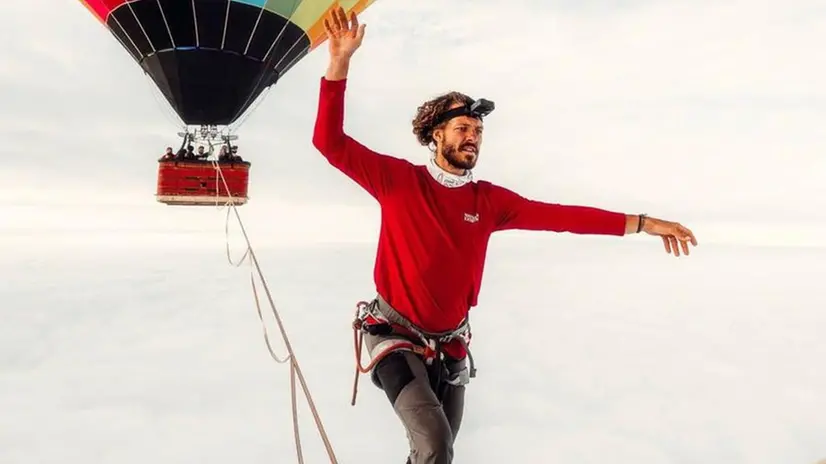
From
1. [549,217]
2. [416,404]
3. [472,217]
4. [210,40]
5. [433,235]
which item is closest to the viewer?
[416,404]

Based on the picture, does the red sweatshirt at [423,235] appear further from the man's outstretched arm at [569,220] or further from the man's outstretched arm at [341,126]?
the man's outstretched arm at [569,220]

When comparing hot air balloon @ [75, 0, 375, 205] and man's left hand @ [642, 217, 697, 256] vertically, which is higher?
hot air balloon @ [75, 0, 375, 205]

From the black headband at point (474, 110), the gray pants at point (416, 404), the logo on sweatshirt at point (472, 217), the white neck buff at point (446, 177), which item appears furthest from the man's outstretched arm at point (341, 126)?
the gray pants at point (416, 404)

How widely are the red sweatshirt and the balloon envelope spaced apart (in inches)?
340

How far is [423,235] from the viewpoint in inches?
146

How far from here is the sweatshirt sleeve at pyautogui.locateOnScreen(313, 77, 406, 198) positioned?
3332 millimetres

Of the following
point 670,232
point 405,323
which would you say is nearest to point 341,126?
point 405,323

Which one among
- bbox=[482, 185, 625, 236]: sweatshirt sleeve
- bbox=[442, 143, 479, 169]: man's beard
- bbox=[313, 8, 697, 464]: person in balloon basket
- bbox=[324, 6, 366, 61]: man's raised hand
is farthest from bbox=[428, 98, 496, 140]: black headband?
bbox=[324, 6, 366, 61]: man's raised hand

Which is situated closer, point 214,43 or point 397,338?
point 397,338

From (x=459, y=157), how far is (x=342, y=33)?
3.44 ft

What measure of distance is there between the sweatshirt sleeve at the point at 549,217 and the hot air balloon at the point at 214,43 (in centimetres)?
862

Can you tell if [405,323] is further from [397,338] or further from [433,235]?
[433,235]

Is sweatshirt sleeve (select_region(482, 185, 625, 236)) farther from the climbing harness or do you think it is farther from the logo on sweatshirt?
the climbing harness

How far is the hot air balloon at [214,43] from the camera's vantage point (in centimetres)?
1175
